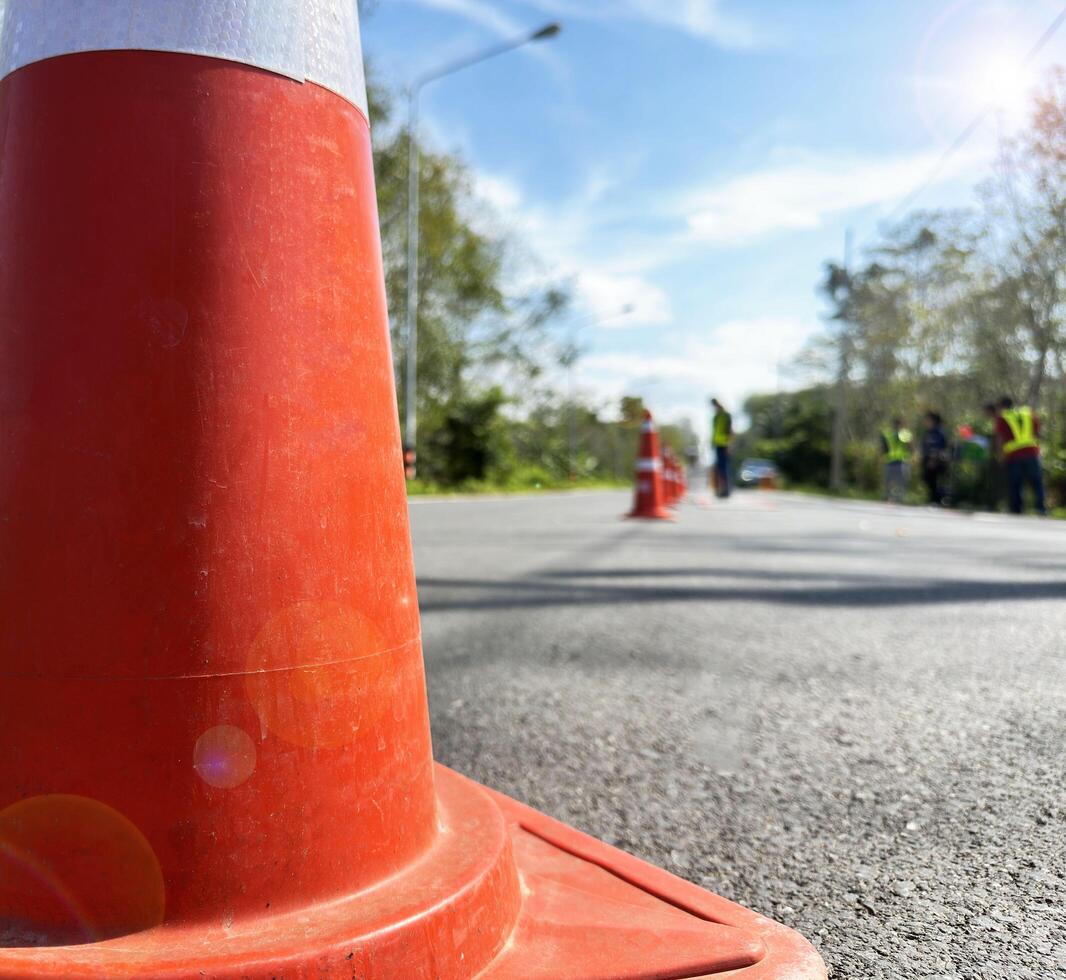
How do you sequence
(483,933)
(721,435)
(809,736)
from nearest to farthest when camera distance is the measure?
1. (483,933)
2. (809,736)
3. (721,435)

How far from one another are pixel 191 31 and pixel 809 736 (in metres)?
1.93

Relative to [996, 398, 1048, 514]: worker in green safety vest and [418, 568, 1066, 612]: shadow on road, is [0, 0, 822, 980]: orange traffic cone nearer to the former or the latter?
[418, 568, 1066, 612]: shadow on road

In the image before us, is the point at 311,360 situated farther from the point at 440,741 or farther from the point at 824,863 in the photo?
the point at 440,741

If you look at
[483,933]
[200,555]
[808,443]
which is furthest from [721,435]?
[808,443]

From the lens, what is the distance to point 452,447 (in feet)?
87.7

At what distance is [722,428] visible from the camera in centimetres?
1423

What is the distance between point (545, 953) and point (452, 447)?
25766 millimetres

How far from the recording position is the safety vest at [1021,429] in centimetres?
1439

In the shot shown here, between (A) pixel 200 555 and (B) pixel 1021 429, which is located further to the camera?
(B) pixel 1021 429

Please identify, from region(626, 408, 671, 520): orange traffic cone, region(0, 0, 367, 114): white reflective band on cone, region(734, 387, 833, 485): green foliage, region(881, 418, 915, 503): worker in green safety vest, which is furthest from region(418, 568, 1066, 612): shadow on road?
region(734, 387, 833, 485): green foliage

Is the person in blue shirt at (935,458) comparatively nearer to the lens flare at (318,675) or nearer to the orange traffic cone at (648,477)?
the orange traffic cone at (648,477)

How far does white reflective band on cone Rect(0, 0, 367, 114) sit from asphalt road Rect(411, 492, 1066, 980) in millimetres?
1370

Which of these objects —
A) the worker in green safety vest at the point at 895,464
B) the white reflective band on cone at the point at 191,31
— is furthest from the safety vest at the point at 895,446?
the white reflective band on cone at the point at 191,31

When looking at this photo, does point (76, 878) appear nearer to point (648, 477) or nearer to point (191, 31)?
point (191, 31)
